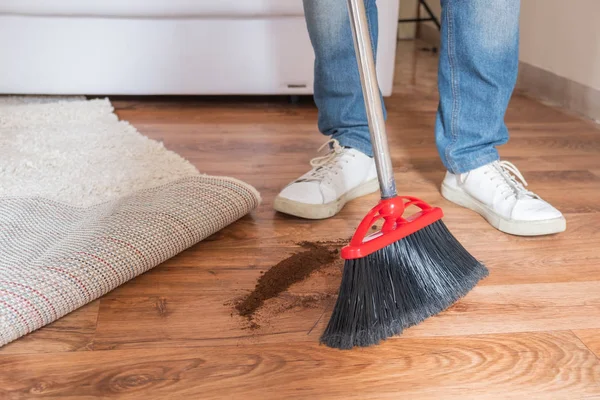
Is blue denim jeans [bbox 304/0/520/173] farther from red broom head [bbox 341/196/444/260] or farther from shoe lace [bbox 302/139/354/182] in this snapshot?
red broom head [bbox 341/196/444/260]

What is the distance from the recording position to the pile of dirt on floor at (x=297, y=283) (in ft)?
2.67

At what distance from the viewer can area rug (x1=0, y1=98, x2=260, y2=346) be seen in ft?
2.54

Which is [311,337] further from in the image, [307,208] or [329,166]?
[329,166]

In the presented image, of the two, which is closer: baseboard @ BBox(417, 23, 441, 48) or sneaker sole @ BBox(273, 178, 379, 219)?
sneaker sole @ BBox(273, 178, 379, 219)

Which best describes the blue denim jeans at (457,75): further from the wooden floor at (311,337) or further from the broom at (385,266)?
the broom at (385,266)

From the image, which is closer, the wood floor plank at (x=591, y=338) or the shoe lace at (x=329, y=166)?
the wood floor plank at (x=591, y=338)

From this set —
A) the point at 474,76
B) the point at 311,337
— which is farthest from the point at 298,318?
the point at 474,76

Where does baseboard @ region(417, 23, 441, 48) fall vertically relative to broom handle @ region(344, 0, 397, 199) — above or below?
below

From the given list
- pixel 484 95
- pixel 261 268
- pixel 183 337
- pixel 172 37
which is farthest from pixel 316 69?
pixel 172 37

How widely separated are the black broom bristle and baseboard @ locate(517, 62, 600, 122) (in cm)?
120

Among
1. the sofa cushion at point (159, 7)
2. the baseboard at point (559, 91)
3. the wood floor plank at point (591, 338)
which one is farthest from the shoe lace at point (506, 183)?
the sofa cushion at point (159, 7)

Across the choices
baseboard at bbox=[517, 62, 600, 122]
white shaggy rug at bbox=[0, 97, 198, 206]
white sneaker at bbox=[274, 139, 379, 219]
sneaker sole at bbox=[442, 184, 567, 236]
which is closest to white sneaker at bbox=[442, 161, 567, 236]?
sneaker sole at bbox=[442, 184, 567, 236]

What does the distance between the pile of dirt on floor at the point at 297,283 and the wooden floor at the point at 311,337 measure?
2 cm

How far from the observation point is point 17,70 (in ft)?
6.31
